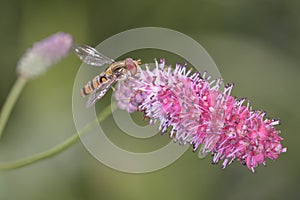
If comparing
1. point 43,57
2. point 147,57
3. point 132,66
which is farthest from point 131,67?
point 147,57

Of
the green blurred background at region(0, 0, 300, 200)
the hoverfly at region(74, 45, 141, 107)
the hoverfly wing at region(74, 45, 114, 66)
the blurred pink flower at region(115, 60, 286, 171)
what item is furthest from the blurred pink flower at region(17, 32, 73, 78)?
the green blurred background at region(0, 0, 300, 200)

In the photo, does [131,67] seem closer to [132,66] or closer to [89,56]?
[132,66]

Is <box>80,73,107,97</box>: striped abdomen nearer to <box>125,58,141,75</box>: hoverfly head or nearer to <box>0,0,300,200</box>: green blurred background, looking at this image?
<box>125,58,141,75</box>: hoverfly head

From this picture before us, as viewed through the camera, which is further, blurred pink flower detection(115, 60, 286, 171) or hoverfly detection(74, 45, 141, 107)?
hoverfly detection(74, 45, 141, 107)

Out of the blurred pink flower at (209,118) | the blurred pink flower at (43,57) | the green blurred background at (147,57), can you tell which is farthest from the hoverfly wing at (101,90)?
the green blurred background at (147,57)

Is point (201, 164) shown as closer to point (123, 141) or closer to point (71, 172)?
point (123, 141)

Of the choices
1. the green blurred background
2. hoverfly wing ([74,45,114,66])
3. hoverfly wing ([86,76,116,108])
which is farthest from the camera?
the green blurred background
